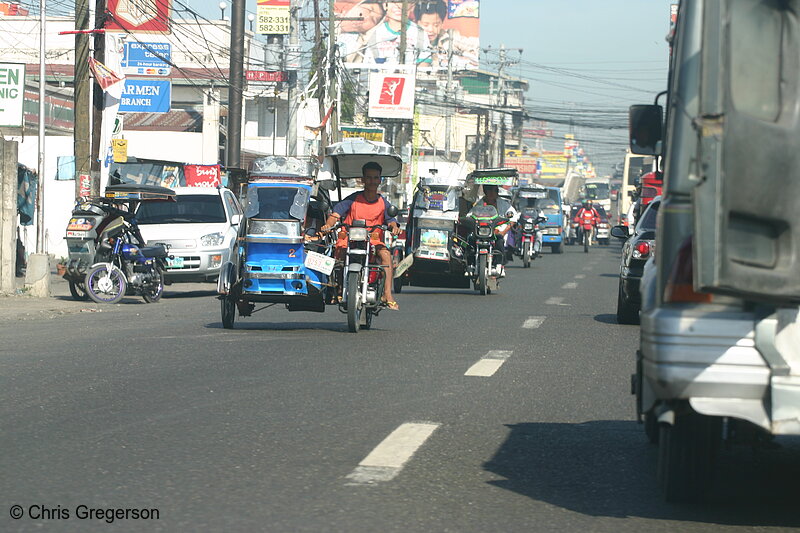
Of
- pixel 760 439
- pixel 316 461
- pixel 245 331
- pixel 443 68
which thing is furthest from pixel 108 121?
pixel 443 68

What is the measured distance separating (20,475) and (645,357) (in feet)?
10.2

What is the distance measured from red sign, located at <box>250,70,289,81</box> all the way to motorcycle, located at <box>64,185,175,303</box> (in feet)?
157

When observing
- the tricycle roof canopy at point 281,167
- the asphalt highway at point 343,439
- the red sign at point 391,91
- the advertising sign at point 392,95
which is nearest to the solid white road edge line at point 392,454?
the asphalt highway at point 343,439

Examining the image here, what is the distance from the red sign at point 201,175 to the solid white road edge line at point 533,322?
22481 millimetres

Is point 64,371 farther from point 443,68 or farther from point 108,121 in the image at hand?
point 443,68

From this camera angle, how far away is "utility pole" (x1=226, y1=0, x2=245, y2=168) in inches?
1239

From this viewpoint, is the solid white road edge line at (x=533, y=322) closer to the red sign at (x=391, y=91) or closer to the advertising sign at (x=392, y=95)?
the advertising sign at (x=392, y=95)

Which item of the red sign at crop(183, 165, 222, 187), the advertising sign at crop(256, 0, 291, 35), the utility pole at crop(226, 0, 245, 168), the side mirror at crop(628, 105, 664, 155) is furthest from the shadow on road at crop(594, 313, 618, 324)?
the advertising sign at crop(256, 0, 291, 35)

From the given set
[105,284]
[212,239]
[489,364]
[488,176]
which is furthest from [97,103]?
[489,364]

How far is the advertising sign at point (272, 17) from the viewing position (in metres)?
76.4

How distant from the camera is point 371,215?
14.9 m

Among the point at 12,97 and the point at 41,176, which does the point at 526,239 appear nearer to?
the point at 41,176

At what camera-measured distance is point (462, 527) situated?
5.50 m

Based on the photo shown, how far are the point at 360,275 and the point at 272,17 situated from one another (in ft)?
212
